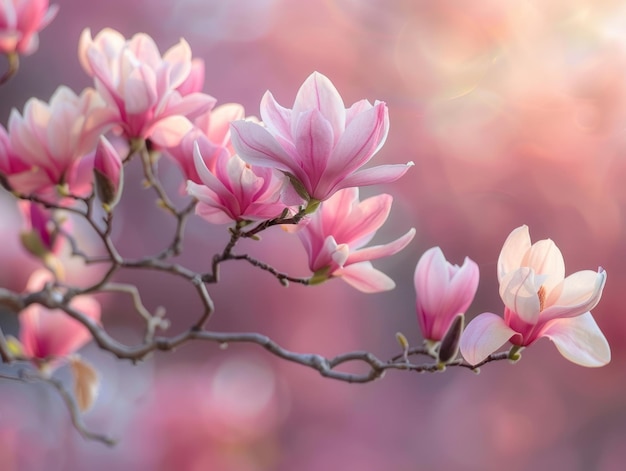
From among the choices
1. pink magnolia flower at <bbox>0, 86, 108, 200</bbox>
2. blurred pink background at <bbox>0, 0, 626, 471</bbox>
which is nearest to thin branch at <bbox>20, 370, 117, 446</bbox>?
pink magnolia flower at <bbox>0, 86, 108, 200</bbox>

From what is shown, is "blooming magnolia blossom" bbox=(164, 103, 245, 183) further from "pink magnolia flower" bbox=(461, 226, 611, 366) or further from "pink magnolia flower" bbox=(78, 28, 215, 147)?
"pink magnolia flower" bbox=(461, 226, 611, 366)

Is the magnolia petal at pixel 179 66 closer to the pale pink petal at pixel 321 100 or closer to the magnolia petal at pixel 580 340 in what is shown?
the pale pink petal at pixel 321 100

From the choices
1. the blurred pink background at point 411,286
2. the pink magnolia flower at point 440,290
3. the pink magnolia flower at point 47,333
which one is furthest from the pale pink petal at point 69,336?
the blurred pink background at point 411,286

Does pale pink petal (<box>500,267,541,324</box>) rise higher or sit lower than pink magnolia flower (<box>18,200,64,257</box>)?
higher

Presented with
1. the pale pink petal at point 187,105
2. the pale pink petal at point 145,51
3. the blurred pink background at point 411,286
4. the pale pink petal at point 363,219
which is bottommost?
the blurred pink background at point 411,286

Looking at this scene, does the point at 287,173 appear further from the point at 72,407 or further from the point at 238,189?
the point at 72,407

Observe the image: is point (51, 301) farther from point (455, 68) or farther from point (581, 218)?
point (455, 68)

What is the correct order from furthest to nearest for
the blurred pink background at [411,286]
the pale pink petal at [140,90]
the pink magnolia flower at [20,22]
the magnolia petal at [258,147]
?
the blurred pink background at [411,286], the pink magnolia flower at [20,22], the pale pink petal at [140,90], the magnolia petal at [258,147]

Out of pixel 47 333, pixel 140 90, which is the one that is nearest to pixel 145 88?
pixel 140 90
